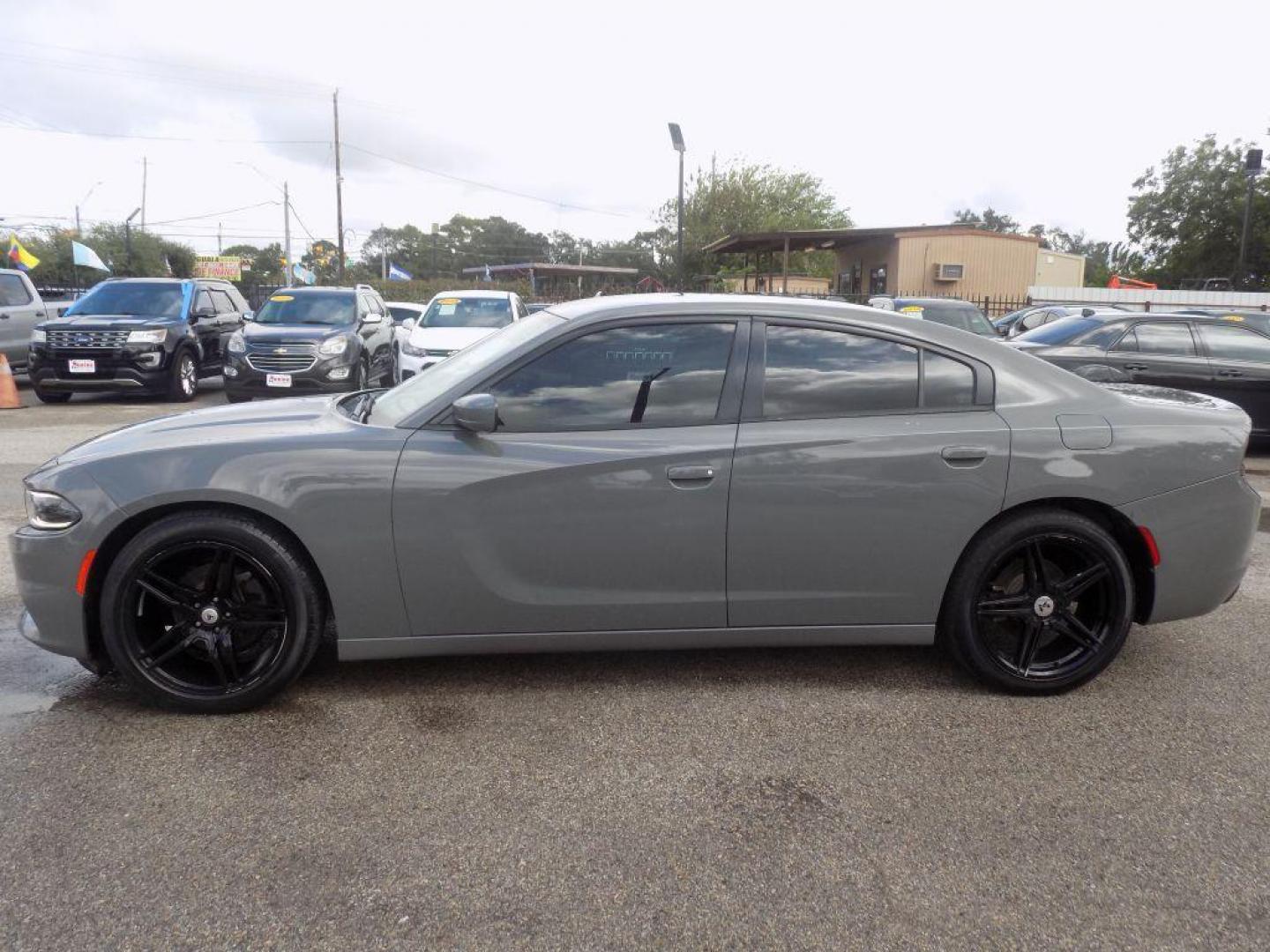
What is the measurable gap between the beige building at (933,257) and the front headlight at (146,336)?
58.3 ft

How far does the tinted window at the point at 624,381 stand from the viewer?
11.1ft

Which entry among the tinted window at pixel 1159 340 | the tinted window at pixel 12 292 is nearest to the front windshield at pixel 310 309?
the tinted window at pixel 12 292

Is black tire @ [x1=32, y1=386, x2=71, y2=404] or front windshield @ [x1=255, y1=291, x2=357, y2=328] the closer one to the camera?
black tire @ [x1=32, y1=386, x2=71, y2=404]

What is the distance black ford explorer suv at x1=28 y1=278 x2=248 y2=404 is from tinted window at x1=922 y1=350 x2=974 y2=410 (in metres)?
11.8

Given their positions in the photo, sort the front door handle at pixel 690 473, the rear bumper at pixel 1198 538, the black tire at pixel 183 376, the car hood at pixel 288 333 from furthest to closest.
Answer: the black tire at pixel 183 376 → the car hood at pixel 288 333 → the rear bumper at pixel 1198 538 → the front door handle at pixel 690 473

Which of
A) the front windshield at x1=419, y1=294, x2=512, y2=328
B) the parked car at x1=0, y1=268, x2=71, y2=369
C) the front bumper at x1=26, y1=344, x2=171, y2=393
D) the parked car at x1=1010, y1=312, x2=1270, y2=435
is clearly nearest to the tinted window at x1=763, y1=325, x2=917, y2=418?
the parked car at x1=1010, y1=312, x2=1270, y2=435

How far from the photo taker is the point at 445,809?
8.98 feet

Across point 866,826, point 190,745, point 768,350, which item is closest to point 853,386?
point 768,350

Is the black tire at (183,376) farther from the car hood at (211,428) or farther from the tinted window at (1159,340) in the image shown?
the tinted window at (1159,340)

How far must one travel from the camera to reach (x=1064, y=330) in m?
9.72

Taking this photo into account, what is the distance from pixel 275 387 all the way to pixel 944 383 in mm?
10094

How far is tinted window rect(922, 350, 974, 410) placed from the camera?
353 centimetres

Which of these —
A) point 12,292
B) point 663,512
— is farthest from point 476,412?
point 12,292

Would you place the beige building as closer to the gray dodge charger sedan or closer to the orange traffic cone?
the orange traffic cone
